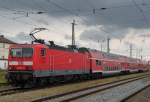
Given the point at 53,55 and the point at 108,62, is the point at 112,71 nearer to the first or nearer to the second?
the point at 108,62

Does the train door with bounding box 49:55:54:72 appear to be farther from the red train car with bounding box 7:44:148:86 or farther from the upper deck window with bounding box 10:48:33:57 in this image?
the upper deck window with bounding box 10:48:33:57

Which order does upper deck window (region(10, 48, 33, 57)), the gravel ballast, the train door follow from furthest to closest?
the train door, upper deck window (region(10, 48, 33, 57)), the gravel ballast

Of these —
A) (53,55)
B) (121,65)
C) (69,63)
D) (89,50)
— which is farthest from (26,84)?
(121,65)

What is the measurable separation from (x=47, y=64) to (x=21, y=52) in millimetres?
2607

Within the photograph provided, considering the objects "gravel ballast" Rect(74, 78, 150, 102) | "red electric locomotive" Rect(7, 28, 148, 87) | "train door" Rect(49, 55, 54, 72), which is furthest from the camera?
"train door" Rect(49, 55, 54, 72)

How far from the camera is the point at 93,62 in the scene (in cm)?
4291

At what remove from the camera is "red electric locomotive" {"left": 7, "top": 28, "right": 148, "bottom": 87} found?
27.6m

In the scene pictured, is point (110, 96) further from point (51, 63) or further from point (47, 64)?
point (51, 63)

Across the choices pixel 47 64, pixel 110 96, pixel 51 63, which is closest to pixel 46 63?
pixel 47 64

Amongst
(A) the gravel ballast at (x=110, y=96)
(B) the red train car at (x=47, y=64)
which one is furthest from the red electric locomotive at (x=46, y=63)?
(A) the gravel ballast at (x=110, y=96)

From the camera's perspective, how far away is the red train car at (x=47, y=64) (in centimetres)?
2756

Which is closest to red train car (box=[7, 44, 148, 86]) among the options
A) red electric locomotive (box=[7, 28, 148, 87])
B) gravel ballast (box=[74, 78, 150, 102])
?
red electric locomotive (box=[7, 28, 148, 87])

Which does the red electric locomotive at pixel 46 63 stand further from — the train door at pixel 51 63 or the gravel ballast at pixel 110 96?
the gravel ballast at pixel 110 96

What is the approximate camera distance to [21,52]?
1114 inches
